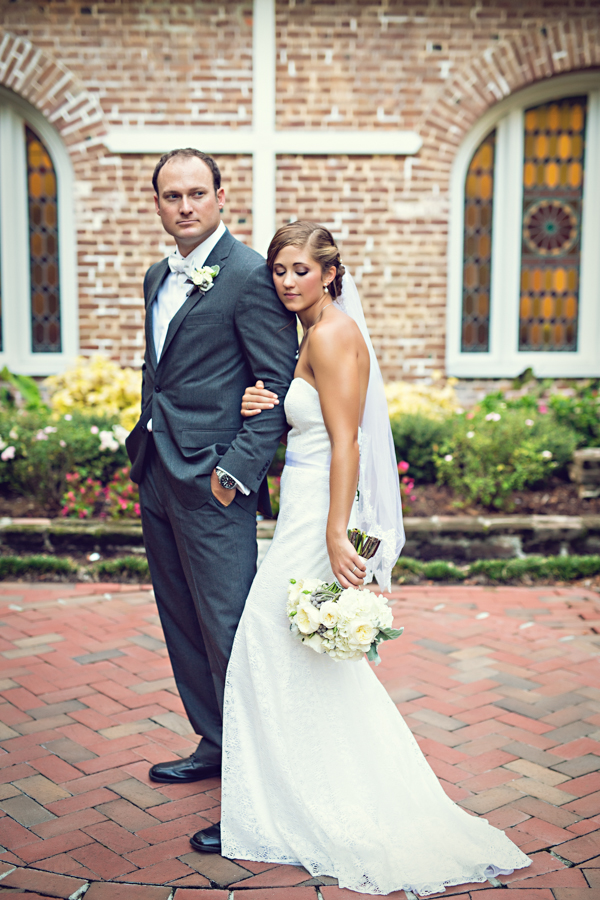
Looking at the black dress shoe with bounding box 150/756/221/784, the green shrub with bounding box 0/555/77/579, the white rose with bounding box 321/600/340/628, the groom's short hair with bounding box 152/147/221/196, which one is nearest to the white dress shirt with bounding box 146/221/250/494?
the groom's short hair with bounding box 152/147/221/196

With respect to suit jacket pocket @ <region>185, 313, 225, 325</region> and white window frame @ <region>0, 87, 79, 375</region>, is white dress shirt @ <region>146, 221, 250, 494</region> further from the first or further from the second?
white window frame @ <region>0, 87, 79, 375</region>

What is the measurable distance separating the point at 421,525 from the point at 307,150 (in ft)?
12.0

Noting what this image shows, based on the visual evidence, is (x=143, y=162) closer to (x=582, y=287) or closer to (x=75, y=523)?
(x=75, y=523)

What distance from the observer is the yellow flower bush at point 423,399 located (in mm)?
6633

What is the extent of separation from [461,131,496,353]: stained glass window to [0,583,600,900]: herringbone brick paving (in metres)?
3.45

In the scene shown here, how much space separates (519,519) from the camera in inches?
219

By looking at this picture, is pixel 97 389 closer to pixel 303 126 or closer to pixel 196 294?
pixel 303 126

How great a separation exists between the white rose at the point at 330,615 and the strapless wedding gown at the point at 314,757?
9.0 inches

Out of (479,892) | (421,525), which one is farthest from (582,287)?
(479,892)

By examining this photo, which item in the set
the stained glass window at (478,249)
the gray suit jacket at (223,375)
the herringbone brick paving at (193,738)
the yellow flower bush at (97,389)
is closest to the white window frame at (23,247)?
the yellow flower bush at (97,389)

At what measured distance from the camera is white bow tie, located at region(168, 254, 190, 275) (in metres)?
2.72

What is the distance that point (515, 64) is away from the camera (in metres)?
7.16

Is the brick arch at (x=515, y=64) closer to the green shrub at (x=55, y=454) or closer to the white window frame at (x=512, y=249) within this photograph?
the white window frame at (x=512, y=249)

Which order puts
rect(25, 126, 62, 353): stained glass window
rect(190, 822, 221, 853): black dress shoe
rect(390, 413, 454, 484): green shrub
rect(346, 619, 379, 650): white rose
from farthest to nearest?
rect(25, 126, 62, 353): stained glass window < rect(390, 413, 454, 484): green shrub < rect(190, 822, 221, 853): black dress shoe < rect(346, 619, 379, 650): white rose
